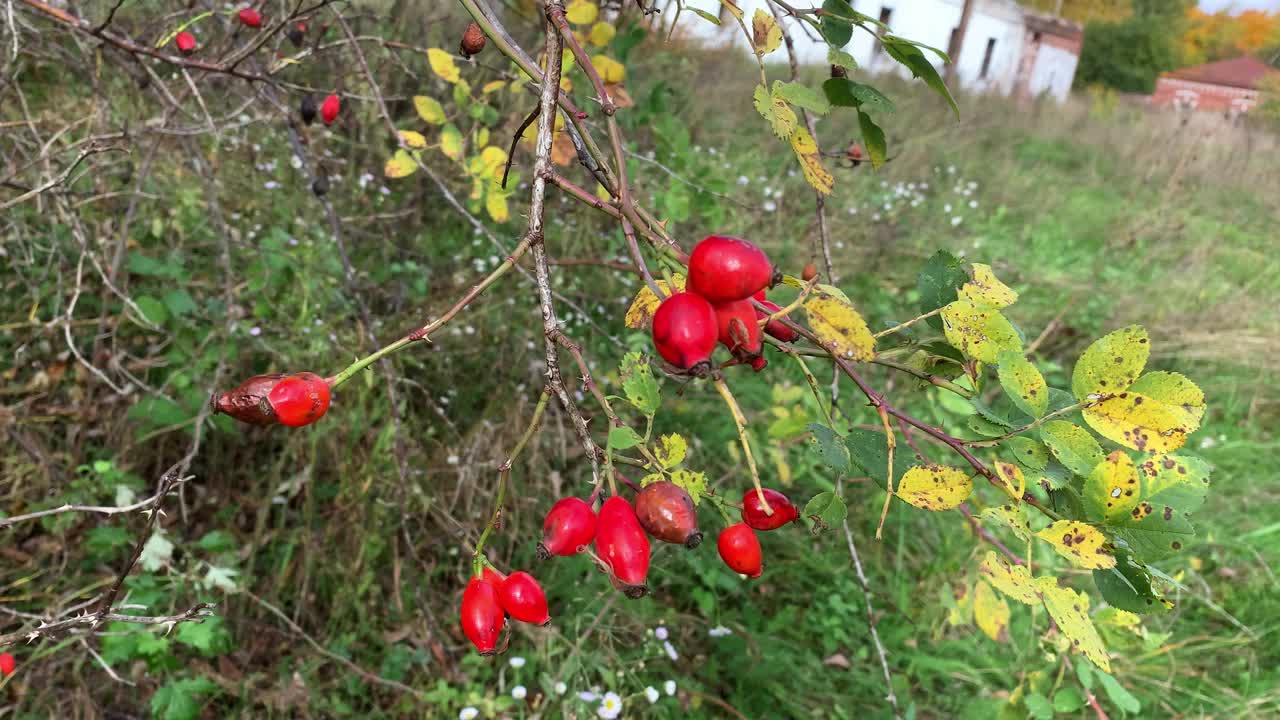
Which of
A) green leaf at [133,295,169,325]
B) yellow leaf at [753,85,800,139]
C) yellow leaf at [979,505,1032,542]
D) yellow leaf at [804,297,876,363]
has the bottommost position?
green leaf at [133,295,169,325]

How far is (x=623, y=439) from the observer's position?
504mm

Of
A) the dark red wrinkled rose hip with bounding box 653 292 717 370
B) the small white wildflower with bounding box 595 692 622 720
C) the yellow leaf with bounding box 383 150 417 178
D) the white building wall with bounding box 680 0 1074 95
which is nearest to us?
the dark red wrinkled rose hip with bounding box 653 292 717 370

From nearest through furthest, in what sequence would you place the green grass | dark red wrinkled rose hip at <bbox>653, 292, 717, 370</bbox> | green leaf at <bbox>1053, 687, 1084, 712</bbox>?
1. dark red wrinkled rose hip at <bbox>653, 292, 717, 370</bbox>
2. green leaf at <bbox>1053, 687, 1084, 712</bbox>
3. the green grass

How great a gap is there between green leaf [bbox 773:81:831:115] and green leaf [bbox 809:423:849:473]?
0.88ft

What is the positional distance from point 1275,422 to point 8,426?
14.9ft

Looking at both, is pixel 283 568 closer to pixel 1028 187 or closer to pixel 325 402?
pixel 325 402

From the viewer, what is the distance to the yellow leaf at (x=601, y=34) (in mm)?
1415

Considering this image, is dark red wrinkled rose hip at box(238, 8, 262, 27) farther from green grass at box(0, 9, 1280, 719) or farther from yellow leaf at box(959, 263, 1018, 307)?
yellow leaf at box(959, 263, 1018, 307)

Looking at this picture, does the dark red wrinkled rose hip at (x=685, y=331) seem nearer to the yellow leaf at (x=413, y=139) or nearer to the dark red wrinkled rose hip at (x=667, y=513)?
the dark red wrinkled rose hip at (x=667, y=513)

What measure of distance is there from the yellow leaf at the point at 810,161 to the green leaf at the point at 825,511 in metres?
0.27

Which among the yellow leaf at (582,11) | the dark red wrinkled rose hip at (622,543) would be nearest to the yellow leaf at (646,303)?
the dark red wrinkled rose hip at (622,543)

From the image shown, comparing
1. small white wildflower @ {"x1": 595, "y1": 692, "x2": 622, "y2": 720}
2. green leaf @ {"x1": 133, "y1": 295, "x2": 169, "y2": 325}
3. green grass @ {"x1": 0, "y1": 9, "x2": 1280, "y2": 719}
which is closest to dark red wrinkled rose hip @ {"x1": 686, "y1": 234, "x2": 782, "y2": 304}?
green grass @ {"x1": 0, "y1": 9, "x2": 1280, "y2": 719}

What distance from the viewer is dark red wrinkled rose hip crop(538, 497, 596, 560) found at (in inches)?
22.6

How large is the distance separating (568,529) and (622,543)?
45 millimetres
